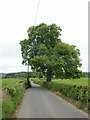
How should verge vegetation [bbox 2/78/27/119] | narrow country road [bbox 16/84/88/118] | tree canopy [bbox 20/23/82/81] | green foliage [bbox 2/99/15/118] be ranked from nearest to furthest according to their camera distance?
green foliage [bbox 2/99/15/118], verge vegetation [bbox 2/78/27/119], narrow country road [bbox 16/84/88/118], tree canopy [bbox 20/23/82/81]

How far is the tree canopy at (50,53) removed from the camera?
129 ft

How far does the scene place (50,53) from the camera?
41.2 meters

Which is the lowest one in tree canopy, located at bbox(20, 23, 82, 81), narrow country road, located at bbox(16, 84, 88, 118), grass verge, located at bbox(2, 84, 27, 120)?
narrow country road, located at bbox(16, 84, 88, 118)

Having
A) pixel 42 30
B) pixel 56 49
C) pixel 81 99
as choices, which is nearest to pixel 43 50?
pixel 56 49

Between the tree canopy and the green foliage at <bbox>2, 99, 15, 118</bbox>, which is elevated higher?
the tree canopy

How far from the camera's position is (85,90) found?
14148mm

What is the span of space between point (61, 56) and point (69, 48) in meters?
2.78

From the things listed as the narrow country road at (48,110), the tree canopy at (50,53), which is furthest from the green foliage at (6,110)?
the tree canopy at (50,53)

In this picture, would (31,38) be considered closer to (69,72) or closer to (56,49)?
(56,49)

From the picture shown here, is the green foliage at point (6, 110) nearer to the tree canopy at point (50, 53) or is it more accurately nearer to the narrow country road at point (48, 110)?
the narrow country road at point (48, 110)

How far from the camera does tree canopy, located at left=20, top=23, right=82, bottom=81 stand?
39281mm

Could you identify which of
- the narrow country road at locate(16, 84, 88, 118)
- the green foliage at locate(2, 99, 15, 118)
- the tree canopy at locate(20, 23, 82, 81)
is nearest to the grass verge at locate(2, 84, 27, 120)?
the green foliage at locate(2, 99, 15, 118)

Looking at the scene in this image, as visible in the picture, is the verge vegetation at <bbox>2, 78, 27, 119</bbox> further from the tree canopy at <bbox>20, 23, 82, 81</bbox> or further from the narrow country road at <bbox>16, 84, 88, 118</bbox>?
the tree canopy at <bbox>20, 23, 82, 81</bbox>

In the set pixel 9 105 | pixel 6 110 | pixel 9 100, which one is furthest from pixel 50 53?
pixel 6 110
